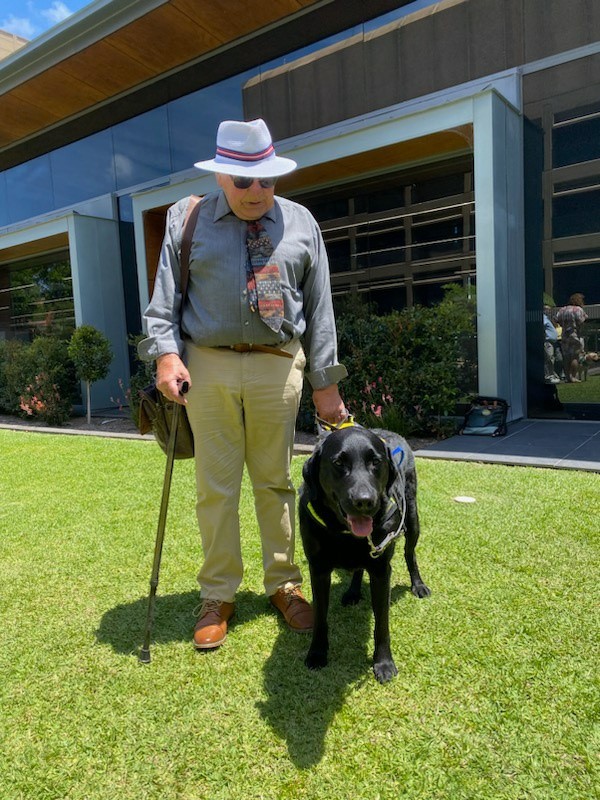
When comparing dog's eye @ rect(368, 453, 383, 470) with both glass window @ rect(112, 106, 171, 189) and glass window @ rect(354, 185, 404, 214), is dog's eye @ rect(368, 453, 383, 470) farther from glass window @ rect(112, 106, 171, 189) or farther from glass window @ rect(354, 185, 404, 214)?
glass window @ rect(112, 106, 171, 189)

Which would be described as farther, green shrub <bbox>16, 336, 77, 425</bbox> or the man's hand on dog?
green shrub <bbox>16, 336, 77, 425</bbox>

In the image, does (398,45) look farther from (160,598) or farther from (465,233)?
(160,598)

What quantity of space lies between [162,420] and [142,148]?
32.4ft

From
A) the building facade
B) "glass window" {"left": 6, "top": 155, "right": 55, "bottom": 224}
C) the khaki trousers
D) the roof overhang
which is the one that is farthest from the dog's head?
"glass window" {"left": 6, "top": 155, "right": 55, "bottom": 224}

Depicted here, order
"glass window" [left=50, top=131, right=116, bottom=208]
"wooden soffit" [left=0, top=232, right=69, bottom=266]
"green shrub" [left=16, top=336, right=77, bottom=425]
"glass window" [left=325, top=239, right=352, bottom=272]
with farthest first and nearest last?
"glass window" [left=50, top=131, right=116, bottom=208]
"wooden soffit" [left=0, top=232, right=69, bottom=266]
"green shrub" [left=16, top=336, right=77, bottom=425]
"glass window" [left=325, top=239, right=352, bottom=272]

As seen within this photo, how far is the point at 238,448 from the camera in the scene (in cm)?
244

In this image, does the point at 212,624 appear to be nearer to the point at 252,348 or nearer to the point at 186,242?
the point at 252,348

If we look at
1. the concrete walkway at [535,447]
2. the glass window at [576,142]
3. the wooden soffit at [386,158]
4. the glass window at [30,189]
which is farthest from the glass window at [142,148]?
the concrete walkway at [535,447]

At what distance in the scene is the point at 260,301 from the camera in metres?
2.22

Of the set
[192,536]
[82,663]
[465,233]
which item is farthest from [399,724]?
[465,233]

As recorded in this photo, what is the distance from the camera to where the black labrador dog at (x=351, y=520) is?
187 centimetres

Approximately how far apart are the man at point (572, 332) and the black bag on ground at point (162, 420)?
18.9ft

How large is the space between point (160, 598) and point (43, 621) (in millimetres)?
522

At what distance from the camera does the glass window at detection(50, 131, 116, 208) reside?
11.2m
